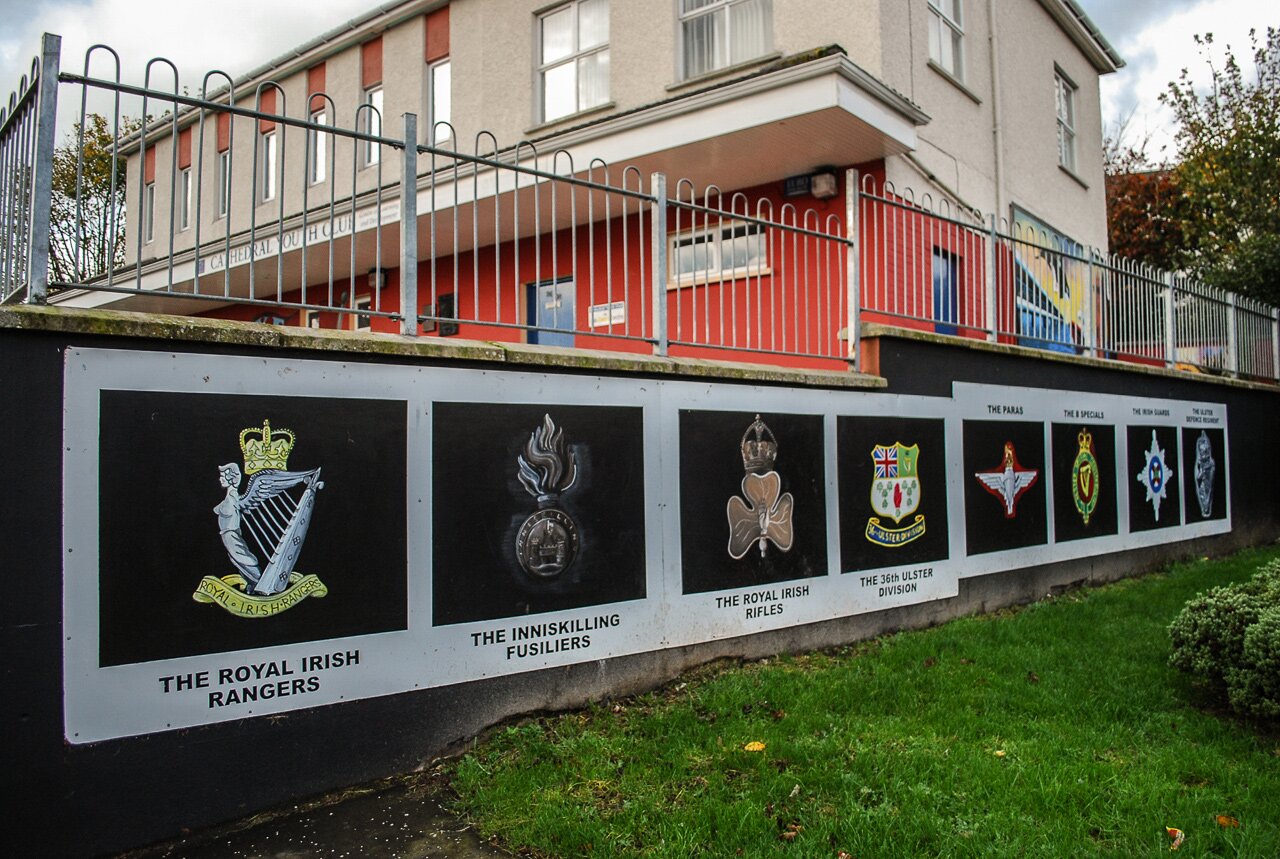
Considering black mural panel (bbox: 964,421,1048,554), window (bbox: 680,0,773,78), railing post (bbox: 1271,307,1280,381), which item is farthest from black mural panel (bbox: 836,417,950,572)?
railing post (bbox: 1271,307,1280,381)

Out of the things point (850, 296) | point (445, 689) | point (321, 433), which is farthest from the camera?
point (850, 296)

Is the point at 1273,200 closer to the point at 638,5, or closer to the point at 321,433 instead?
the point at 638,5

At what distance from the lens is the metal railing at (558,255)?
4.03 m

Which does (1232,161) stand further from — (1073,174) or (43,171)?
(43,171)

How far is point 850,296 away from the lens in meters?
6.86

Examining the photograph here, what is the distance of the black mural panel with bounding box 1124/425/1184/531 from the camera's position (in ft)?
30.8

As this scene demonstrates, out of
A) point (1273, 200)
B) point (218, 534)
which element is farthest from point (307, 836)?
point (1273, 200)

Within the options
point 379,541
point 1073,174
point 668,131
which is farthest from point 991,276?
point 1073,174

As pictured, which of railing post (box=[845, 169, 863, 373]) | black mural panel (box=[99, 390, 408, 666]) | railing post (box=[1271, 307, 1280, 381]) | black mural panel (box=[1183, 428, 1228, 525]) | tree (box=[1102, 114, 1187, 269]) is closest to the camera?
black mural panel (box=[99, 390, 408, 666])

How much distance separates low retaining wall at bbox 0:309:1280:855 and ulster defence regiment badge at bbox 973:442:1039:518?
0.68m

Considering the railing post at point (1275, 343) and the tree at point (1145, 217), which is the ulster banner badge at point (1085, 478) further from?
the tree at point (1145, 217)

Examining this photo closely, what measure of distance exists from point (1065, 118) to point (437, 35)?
10.2 metres

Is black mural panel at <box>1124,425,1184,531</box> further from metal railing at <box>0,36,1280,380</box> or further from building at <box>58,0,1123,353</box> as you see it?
building at <box>58,0,1123,353</box>

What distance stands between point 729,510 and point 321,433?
2.57 m
